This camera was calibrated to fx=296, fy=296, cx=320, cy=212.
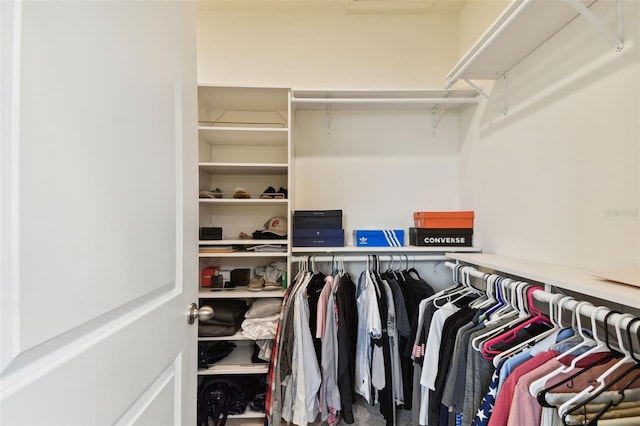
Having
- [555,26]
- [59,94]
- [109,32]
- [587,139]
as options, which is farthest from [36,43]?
[555,26]

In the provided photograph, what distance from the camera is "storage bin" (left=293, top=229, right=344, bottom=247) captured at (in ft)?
6.24

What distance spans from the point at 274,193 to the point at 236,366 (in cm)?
113

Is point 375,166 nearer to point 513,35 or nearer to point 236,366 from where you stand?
point 513,35

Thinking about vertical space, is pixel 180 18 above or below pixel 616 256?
above

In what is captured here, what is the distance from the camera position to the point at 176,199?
33.1 inches

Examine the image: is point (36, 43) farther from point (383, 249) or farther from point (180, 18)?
point (383, 249)

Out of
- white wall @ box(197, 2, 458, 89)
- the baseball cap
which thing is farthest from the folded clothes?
white wall @ box(197, 2, 458, 89)

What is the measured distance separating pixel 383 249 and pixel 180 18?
4.94 ft

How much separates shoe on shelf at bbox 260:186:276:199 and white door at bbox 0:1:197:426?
113cm

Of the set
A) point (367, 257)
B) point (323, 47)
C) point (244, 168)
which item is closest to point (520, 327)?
point (367, 257)

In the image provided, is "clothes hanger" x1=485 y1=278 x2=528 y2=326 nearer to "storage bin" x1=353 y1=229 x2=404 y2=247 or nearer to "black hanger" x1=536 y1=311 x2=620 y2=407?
"black hanger" x1=536 y1=311 x2=620 y2=407

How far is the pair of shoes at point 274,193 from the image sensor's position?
6.51 feet

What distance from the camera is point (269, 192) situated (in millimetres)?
2057

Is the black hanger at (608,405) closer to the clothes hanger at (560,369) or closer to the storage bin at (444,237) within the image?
the clothes hanger at (560,369)
